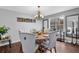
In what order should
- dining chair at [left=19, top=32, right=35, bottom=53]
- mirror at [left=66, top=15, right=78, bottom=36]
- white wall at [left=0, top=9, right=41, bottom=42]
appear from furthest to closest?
white wall at [left=0, top=9, right=41, bottom=42], mirror at [left=66, top=15, right=78, bottom=36], dining chair at [left=19, top=32, right=35, bottom=53]

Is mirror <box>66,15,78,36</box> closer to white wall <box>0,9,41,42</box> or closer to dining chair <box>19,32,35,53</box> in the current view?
white wall <box>0,9,41,42</box>

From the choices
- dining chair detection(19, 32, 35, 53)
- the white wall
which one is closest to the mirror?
the white wall

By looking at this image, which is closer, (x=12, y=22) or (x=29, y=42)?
(x=29, y=42)

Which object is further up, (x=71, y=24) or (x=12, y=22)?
(x=12, y=22)

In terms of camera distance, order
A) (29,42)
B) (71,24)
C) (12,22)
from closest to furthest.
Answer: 1. (29,42)
2. (71,24)
3. (12,22)

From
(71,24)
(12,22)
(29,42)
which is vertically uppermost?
(12,22)

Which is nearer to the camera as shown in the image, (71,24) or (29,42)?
(29,42)

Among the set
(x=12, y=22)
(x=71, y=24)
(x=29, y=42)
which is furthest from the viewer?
(x=12, y=22)

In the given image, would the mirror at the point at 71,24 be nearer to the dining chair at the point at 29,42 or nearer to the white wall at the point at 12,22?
Answer: the white wall at the point at 12,22

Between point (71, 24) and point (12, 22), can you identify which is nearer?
point (71, 24)

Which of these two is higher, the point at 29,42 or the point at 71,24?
the point at 71,24

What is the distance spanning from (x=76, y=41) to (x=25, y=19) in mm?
4169

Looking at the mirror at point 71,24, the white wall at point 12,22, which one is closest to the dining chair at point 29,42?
the white wall at point 12,22

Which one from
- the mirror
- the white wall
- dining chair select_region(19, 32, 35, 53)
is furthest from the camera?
the white wall
